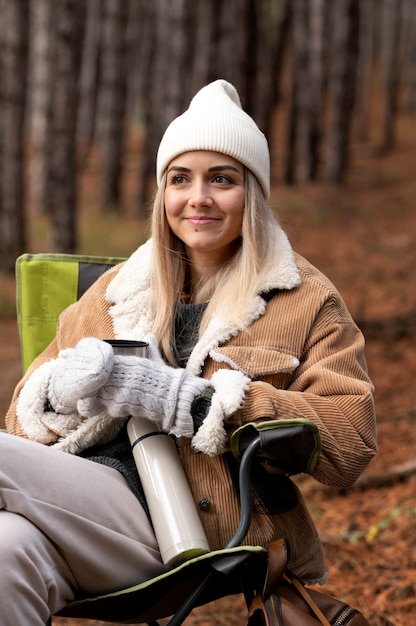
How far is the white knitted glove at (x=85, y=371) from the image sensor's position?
2.18m

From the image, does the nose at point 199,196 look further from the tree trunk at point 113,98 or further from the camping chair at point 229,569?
the tree trunk at point 113,98

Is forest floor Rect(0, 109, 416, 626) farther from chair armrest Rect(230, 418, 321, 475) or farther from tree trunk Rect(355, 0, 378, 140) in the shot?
tree trunk Rect(355, 0, 378, 140)

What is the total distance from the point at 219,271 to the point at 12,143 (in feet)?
25.7

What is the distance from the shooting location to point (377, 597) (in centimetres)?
340

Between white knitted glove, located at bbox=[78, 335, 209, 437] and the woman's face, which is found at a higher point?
the woman's face

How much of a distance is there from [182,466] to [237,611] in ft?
4.80

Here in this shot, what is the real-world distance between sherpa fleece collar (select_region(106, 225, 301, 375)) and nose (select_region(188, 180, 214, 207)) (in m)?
0.25

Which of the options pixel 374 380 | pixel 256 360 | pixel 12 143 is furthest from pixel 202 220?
pixel 12 143

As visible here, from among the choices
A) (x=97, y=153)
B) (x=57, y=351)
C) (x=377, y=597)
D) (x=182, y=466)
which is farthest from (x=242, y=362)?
(x=97, y=153)

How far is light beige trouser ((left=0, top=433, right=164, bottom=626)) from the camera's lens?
6.40 ft

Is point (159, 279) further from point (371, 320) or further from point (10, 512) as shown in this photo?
point (371, 320)

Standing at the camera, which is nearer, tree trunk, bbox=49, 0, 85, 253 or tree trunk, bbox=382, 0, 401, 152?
tree trunk, bbox=49, 0, 85, 253

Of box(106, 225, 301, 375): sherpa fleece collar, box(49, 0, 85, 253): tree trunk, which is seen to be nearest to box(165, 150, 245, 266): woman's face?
box(106, 225, 301, 375): sherpa fleece collar

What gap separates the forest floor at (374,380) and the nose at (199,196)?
373 mm
